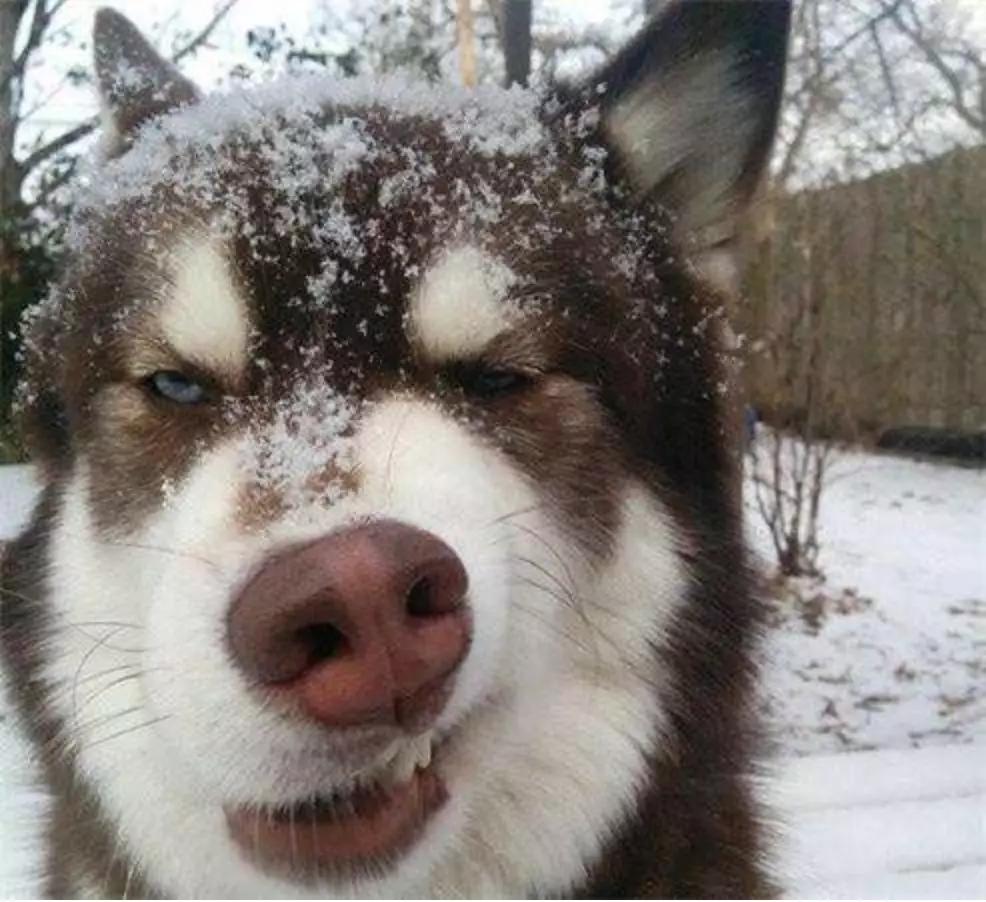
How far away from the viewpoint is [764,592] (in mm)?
784

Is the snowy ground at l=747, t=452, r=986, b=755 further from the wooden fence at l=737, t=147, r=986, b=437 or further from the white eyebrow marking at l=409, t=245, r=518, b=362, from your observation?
the white eyebrow marking at l=409, t=245, r=518, b=362

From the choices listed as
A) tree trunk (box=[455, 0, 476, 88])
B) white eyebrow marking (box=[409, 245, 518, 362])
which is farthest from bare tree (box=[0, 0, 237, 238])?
white eyebrow marking (box=[409, 245, 518, 362])

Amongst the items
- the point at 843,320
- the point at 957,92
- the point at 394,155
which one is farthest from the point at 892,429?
the point at 394,155

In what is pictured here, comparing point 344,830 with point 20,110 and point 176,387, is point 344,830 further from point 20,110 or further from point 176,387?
point 20,110

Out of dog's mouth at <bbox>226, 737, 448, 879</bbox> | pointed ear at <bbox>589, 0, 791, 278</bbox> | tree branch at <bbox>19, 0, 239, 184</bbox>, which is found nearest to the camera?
dog's mouth at <bbox>226, 737, 448, 879</bbox>

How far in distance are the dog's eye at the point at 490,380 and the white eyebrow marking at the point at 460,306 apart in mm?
12

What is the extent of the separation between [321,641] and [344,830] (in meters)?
0.13

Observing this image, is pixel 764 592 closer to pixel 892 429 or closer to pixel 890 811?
pixel 890 811

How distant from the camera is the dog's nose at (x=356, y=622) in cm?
44

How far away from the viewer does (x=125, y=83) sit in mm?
746

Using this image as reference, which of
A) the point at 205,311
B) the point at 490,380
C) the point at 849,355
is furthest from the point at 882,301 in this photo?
the point at 205,311

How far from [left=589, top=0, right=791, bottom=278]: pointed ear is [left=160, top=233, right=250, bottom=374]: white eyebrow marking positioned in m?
0.26

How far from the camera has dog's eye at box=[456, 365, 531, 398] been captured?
1.99ft

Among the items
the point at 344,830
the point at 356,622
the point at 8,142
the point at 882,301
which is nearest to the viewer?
the point at 356,622
